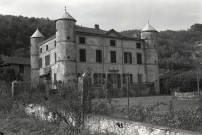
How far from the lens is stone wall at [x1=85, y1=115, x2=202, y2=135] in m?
6.21

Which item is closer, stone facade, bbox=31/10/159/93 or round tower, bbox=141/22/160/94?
stone facade, bbox=31/10/159/93

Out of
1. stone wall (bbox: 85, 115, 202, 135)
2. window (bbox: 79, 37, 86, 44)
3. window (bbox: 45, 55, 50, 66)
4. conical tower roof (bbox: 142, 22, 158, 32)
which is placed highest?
conical tower roof (bbox: 142, 22, 158, 32)

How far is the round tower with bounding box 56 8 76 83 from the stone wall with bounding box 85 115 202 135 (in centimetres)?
2698

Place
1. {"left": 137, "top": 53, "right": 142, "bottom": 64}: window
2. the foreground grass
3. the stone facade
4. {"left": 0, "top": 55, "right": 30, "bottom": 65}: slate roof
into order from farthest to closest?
1. {"left": 0, "top": 55, "right": 30, "bottom": 65}: slate roof
2. {"left": 137, "top": 53, "right": 142, "bottom": 64}: window
3. the stone facade
4. the foreground grass

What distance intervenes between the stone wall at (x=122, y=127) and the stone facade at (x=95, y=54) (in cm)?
2453

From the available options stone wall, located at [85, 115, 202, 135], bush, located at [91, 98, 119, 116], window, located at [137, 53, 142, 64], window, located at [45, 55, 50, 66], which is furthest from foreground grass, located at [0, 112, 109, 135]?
window, located at [137, 53, 142, 64]

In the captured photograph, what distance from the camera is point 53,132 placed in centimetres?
876

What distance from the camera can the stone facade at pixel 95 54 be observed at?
35.9 meters

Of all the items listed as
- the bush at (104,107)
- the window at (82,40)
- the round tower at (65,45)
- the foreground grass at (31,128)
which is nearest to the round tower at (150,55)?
the window at (82,40)

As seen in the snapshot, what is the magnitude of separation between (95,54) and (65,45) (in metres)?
4.54

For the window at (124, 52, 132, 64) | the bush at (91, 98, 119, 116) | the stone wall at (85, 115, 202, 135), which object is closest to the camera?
the stone wall at (85, 115, 202, 135)

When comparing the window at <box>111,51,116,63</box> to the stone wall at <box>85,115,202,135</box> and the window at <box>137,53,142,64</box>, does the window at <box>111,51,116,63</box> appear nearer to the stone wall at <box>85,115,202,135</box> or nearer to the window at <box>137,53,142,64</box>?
the window at <box>137,53,142,64</box>

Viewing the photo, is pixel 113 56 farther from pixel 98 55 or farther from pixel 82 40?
pixel 82 40

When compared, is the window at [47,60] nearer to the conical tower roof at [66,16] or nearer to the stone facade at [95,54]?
the stone facade at [95,54]
